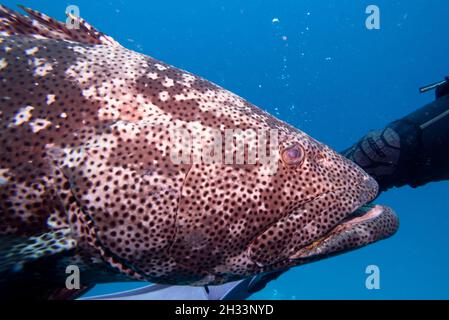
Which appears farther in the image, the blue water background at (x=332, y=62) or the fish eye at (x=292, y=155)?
the blue water background at (x=332, y=62)

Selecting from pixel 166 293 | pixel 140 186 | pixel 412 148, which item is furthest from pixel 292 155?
pixel 166 293

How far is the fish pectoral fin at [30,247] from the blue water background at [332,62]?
49.2m

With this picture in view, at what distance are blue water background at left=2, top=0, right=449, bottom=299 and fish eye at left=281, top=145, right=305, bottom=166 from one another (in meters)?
48.6

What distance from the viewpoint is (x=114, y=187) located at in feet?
6.44

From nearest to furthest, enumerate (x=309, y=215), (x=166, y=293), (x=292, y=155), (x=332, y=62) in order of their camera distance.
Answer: (x=309, y=215), (x=292, y=155), (x=166, y=293), (x=332, y=62)

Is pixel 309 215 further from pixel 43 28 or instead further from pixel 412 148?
pixel 412 148

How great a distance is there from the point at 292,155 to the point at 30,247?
174cm

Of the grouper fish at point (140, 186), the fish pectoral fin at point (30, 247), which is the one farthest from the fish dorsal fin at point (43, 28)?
the fish pectoral fin at point (30, 247)

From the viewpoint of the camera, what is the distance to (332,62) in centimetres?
6494

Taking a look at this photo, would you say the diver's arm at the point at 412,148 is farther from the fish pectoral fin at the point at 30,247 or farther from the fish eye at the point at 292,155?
the fish pectoral fin at the point at 30,247

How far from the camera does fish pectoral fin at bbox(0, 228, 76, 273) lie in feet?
6.05

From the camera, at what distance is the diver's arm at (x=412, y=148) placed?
4332 mm

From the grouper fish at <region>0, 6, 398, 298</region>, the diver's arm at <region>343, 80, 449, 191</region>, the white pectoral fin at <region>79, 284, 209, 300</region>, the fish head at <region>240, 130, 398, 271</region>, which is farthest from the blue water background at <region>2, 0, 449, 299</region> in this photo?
the grouper fish at <region>0, 6, 398, 298</region>
